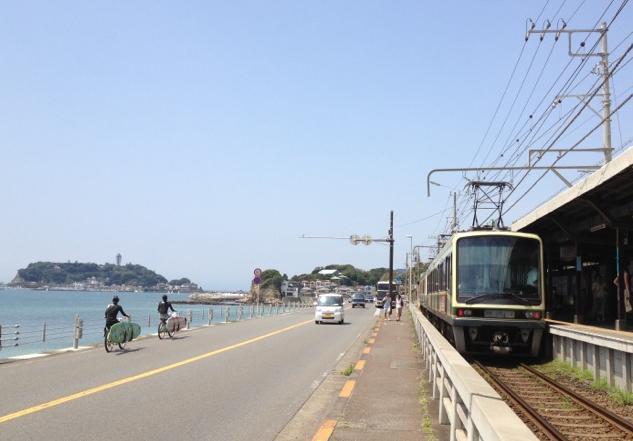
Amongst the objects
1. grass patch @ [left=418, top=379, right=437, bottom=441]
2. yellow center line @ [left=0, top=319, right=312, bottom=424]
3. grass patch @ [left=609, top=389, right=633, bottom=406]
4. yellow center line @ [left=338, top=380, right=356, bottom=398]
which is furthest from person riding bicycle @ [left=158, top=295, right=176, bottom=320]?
grass patch @ [left=609, top=389, right=633, bottom=406]

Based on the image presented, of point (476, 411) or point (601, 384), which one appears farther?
point (601, 384)

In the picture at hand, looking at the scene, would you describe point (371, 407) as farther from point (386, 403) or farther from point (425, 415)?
point (425, 415)

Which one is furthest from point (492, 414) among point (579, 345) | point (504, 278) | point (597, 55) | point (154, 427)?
point (597, 55)

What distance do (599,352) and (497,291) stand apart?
350 cm

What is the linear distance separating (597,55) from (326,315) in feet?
63.6

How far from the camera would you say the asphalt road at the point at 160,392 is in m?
7.76

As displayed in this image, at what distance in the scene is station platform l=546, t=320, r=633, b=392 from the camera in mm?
10977

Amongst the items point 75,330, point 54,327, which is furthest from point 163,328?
point 54,327

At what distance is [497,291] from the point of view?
15.8 metres

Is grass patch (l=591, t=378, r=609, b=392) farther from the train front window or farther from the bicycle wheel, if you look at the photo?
the bicycle wheel

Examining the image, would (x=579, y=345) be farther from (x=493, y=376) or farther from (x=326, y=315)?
(x=326, y=315)

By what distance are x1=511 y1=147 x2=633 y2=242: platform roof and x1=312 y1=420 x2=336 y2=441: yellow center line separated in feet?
22.7

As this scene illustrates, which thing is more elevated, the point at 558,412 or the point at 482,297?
the point at 482,297

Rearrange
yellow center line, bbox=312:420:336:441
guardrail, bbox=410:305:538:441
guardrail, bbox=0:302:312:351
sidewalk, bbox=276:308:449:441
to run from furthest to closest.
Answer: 1. guardrail, bbox=0:302:312:351
2. sidewalk, bbox=276:308:449:441
3. yellow center line, bbox=312:420:336:441
4. guardrail, bbox=410:305:538:441
